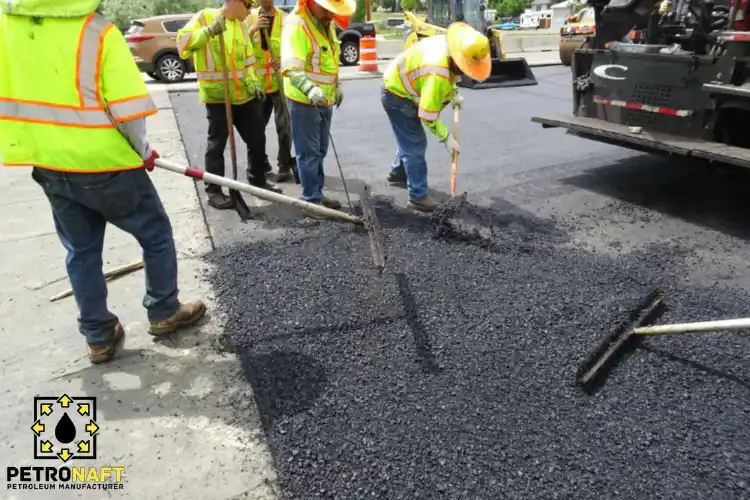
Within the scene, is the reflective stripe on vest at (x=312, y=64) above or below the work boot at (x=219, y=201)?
above

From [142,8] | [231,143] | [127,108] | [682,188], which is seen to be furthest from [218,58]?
[142,8]

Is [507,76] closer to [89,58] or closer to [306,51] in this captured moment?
[306,51]

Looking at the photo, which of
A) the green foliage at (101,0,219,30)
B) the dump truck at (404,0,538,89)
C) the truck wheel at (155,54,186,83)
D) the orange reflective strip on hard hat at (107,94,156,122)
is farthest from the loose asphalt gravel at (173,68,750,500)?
the green foliage at (101,0,219,30)

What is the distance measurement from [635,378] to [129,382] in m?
2.32

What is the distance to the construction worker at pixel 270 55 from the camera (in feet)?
14.8

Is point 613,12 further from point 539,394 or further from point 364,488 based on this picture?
point 364,488

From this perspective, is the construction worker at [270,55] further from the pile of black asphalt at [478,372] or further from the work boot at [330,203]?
the pile of black asphalt at [478,372]

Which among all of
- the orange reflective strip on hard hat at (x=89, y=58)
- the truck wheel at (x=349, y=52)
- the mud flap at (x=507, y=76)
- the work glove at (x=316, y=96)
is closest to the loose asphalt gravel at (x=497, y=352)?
the work glove at (x=316, y=96)

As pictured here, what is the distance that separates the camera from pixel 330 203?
448cm

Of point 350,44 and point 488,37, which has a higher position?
point 488,37

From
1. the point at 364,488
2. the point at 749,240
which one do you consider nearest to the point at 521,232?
the point at 749,240

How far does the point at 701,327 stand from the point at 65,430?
8.75 ft

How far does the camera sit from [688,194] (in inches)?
195

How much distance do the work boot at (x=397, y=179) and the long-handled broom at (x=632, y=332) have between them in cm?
262
